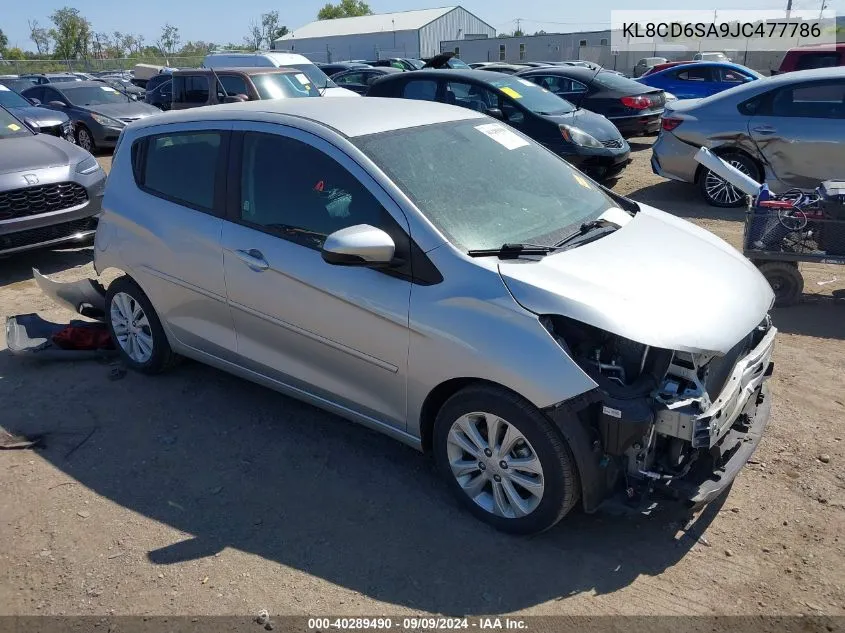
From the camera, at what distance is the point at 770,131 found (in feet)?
27.7

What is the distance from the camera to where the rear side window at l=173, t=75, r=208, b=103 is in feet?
44.2

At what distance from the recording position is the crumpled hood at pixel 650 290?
3.00 metres

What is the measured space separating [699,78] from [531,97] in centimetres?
890

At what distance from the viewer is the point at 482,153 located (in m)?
4.04

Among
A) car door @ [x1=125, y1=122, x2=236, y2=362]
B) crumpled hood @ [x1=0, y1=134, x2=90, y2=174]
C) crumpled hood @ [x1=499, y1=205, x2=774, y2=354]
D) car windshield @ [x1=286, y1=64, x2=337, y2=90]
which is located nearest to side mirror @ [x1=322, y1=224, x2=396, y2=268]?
crumpled hood @ [x1=499, y1=205, x2=774, y2=354]

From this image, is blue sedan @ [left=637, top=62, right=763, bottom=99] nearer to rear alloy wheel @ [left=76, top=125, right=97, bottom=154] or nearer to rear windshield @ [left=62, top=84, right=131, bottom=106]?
rear windshield @ [left=62, top=84, right=131, bottom=106]

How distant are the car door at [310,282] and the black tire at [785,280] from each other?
3949mm

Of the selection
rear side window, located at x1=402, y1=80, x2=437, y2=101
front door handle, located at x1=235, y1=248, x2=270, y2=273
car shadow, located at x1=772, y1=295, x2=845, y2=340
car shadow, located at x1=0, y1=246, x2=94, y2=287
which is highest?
rear side window, located at x1=402, y1=80, x2=437, y2=101

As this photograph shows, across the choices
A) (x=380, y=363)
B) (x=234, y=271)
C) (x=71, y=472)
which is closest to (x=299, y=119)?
(x=234, y=271)

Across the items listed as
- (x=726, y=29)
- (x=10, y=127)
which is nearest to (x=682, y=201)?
(x=10, y=127)

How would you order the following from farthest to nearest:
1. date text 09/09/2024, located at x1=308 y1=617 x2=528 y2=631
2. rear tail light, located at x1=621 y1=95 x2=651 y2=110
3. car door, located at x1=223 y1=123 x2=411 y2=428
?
rear tail light, located at x1=621 y1=95 x2=651 y2=110
car door, located at x1=223 y1=123 x2=411 y2=428
date text 09/09/2024, located at x1=308 y1=617 x2=528 y2=631

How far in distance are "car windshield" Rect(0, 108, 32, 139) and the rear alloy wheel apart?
6.96 metres

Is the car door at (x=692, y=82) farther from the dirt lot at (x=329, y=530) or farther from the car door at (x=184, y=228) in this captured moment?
the car door at (x=184, y=228)

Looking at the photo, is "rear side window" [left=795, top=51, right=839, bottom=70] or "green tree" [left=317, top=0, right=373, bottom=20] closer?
"rear side window" [left=795, top=51, right=839, bottom=70]
